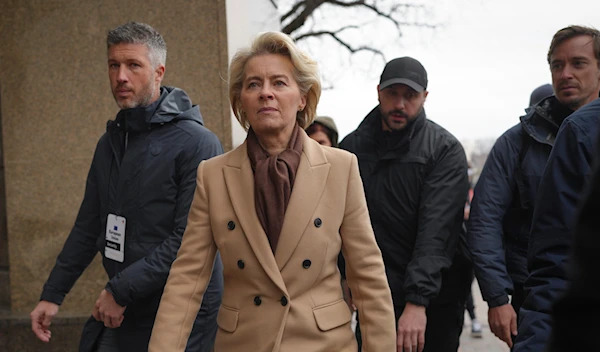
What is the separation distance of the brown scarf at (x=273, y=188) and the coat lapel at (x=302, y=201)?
3cm

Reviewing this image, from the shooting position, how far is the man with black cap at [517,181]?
372 centimetres

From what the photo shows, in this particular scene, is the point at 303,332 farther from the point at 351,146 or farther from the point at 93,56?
the point at 93,56

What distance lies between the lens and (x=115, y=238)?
11.4 feet

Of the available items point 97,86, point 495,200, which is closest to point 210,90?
point 97,86

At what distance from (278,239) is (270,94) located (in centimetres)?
55

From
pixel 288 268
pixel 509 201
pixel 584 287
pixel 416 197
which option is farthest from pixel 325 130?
pixel 584 287

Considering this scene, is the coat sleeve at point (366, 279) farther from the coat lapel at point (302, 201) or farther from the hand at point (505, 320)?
the hand at point (505, 320)

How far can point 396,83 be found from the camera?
4.18 m

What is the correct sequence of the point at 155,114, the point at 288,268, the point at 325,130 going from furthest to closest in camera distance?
the point at 325,130 → the point at 155,114 → the point at 288,268

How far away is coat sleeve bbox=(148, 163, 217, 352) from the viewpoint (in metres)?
2.66

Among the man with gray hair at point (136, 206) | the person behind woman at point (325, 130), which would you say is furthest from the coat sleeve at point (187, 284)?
the person behind woman at point (325, 130)

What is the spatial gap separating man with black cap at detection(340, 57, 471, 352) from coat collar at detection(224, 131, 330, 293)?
126 cm

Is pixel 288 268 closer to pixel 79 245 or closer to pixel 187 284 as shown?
pixel 187 284

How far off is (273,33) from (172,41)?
298 cm
